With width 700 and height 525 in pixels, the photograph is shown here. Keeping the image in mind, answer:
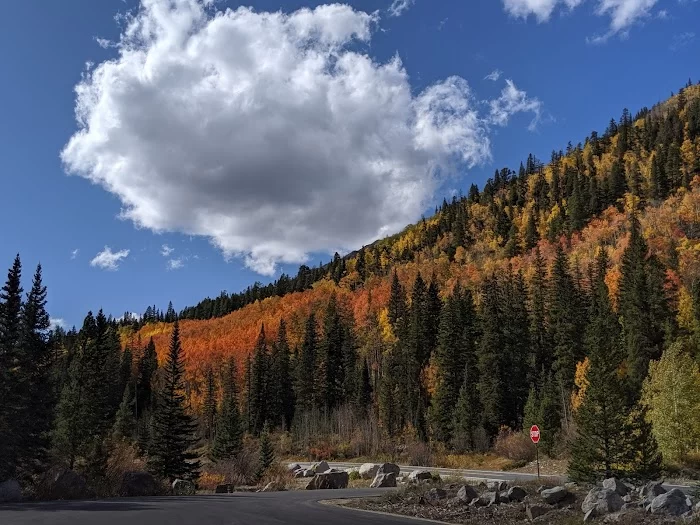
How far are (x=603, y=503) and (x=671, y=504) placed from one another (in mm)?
1502

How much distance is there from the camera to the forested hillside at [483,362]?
1463 inches

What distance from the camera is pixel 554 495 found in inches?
565

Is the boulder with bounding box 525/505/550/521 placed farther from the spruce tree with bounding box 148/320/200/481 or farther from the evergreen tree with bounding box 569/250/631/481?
the spruce tree with bounding box 148/320/200/481

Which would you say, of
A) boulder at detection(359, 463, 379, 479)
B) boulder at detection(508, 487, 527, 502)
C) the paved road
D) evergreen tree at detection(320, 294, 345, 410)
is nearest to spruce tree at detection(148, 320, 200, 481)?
boulder at detection(359, 463, 379, 479)

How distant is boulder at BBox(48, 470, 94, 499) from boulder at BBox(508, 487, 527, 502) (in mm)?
17245

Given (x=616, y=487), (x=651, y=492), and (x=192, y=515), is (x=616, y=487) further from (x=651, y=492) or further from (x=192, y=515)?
(x=192, y=515)

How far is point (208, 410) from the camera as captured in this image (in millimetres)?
112750

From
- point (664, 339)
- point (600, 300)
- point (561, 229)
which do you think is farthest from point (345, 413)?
point (561, 229)

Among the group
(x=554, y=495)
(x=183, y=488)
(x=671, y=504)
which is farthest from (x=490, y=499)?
(x=183, y=488)

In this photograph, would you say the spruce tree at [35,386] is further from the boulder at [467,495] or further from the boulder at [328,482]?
the boulder at [467,495]

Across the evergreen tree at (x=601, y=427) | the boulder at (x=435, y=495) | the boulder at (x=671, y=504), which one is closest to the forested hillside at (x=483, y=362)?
the evergreen tree at (x=601, y=427)

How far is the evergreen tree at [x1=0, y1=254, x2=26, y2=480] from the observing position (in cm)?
3325

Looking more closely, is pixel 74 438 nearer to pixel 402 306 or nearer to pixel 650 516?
pixel 650 516

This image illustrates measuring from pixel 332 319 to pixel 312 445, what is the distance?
46132 millimetres
